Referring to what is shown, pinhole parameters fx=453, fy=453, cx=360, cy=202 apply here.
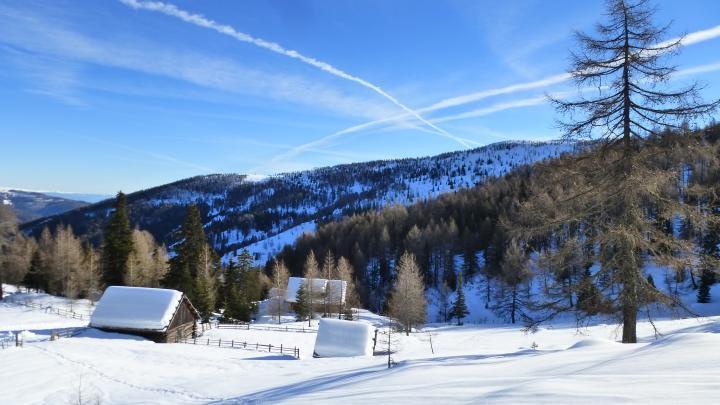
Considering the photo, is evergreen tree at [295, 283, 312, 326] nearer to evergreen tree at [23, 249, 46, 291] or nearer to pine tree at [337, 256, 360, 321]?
pine tree at [337, 256, 360, 321]

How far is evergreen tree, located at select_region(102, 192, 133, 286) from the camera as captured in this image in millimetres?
52844

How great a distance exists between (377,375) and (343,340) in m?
22.7

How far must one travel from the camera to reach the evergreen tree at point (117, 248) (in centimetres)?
5284

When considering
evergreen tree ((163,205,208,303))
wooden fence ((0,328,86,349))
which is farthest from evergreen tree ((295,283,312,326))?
wooden fence ((0,328,86,349))

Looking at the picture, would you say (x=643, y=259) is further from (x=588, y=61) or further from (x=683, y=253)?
(x=588, y=61)

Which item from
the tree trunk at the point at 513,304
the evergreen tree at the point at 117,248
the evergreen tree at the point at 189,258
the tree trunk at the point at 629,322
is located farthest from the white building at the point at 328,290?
the tree trunk at the point at 629,322

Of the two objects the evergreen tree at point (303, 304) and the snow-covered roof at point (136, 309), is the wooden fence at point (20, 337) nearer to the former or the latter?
the snow-covered roof at point (136, 309)

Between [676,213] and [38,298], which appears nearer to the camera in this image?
[676,213]

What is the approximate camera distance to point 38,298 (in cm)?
5731

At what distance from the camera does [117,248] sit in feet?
175

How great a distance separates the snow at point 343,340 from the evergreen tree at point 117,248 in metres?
31.4

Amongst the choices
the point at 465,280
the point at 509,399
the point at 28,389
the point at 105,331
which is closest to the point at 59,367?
the point at 28,389

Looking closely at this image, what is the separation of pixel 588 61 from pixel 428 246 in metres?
93.7

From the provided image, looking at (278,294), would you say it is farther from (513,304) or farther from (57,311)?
(513,304)
